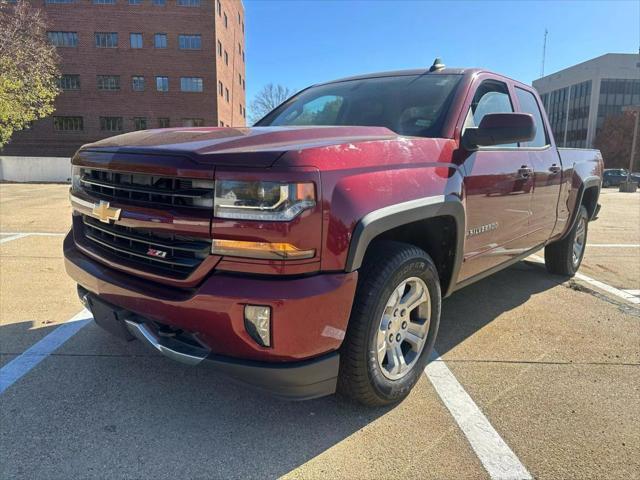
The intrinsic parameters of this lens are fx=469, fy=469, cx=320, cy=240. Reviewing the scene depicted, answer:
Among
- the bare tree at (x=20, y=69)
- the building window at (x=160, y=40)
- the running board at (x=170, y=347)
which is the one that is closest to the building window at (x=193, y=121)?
the building window at (x=160, y=40)

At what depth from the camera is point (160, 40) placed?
4384 cm

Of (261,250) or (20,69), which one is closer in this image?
(261,250)

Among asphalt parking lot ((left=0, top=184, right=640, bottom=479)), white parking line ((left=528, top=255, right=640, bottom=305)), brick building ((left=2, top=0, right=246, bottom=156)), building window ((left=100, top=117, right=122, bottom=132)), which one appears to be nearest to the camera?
asphalt parking lot ((left=0, top=184, right=640, bottom=479))

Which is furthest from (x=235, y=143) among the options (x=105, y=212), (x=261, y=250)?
(x=105, y=212)

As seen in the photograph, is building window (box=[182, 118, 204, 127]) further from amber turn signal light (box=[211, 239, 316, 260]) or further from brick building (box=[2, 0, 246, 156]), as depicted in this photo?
amber turn signal light (box=[211, 239, 316, 260])

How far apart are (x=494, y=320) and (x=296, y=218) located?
2.86 meters

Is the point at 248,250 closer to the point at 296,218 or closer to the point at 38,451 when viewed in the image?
the point at 296,218

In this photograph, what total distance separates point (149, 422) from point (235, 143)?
1.54m

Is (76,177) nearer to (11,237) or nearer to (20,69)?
(11,237)

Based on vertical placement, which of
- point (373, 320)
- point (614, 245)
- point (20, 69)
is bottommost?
point (614, 245)

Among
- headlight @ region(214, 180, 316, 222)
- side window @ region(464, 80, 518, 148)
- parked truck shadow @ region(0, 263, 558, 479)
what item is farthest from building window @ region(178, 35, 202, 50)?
headlight @ region(214, 180, 316, 222)

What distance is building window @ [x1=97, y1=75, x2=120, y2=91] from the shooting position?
44.0m

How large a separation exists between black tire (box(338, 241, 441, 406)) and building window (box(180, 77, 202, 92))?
46.2 meters

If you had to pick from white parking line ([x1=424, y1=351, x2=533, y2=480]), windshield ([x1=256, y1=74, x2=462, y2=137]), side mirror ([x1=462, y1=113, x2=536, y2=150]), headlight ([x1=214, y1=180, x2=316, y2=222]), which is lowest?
white parking line ([x1=424, y1=351, x2=533, y2=480])
